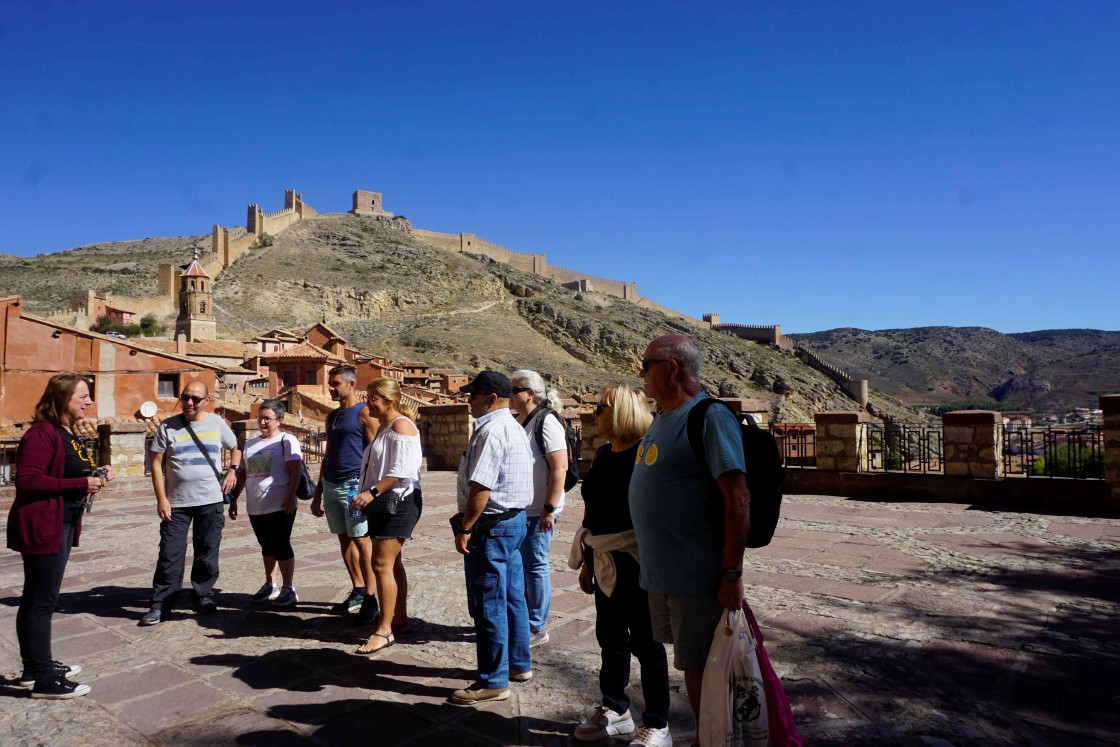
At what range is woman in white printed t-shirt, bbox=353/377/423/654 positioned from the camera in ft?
13.7

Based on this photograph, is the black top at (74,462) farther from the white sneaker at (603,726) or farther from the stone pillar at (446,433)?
the stone pillar at (446,433)

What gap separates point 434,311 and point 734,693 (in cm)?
7509

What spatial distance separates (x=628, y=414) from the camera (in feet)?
11.2

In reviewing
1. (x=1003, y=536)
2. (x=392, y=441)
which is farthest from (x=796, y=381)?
(x=392, y=441)

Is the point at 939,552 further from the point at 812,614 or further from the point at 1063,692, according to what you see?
the point at 1063,692

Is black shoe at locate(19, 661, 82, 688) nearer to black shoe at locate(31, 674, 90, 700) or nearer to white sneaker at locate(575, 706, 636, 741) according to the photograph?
black shoe at locate(31, 674, 90, 700)

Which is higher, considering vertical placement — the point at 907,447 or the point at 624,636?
the point at 907,447

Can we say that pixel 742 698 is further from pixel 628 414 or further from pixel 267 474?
pixel 267 474

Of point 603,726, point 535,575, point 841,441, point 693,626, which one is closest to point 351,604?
point 535,575

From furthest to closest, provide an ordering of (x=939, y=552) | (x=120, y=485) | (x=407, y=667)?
(x=120, y=485)
(x=939, y=552)
(x=407, y=667)

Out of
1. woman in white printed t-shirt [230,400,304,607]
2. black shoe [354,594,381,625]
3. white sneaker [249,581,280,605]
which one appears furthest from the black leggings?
black shoe [354,594,381,625]

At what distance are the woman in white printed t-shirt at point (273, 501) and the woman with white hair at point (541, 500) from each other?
1.99 metres

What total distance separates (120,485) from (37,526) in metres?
9.41

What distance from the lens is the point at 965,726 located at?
122 inches
